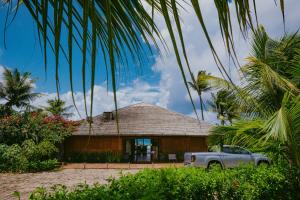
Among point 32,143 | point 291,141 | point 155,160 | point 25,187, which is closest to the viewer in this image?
point 291,141

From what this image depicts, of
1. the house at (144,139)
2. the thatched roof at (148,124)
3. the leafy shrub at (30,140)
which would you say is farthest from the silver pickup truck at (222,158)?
the leafy shrub at (30,140)

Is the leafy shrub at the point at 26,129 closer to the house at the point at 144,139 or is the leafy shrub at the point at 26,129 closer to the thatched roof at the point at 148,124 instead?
the thatched roof at the point at 148,124

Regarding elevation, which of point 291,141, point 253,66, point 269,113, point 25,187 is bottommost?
point 25,187

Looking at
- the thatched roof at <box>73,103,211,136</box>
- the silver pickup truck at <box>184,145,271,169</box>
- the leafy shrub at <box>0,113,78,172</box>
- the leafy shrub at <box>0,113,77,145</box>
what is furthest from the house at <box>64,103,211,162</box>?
the silver pickup truck at <box>184,145,271,169</box>

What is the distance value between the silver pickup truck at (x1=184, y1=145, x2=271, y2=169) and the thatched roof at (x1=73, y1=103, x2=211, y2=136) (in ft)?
25.1

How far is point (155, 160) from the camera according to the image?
93.9ft

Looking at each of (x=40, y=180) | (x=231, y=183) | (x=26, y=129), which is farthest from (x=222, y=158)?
(x=26, y=129)

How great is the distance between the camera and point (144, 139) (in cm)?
3092

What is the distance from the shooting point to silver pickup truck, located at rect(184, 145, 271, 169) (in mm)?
18594

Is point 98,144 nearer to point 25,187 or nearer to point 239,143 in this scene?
point 25,187

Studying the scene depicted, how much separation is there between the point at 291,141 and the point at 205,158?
48.4ft

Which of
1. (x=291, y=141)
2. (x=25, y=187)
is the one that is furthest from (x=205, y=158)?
(x=291, y=141)

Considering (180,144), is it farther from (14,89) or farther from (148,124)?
(14,89)

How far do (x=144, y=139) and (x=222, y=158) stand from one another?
12545 mm
